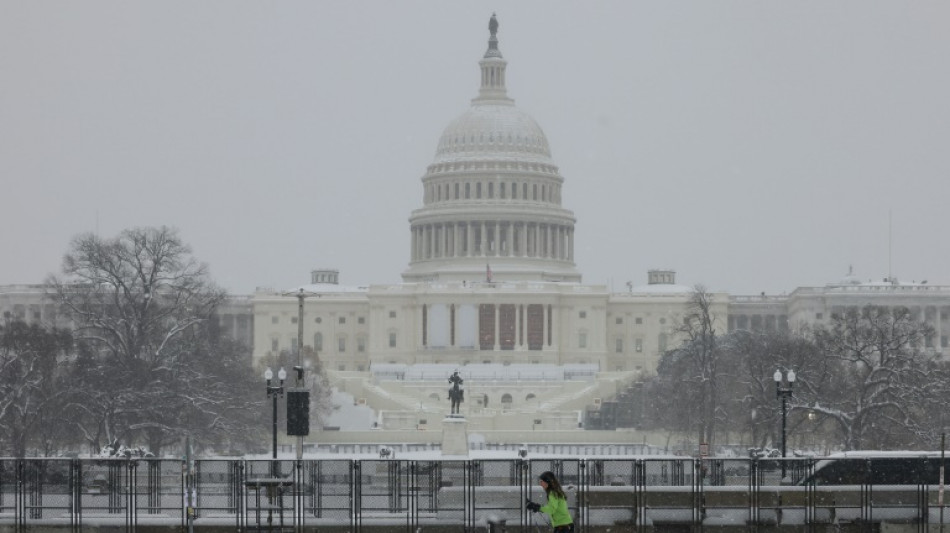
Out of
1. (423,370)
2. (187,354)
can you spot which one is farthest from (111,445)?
(423,370)

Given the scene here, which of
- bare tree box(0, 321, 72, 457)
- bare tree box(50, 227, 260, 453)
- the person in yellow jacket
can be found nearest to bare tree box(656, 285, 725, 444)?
bare tree box(50, 227, 260, 453)

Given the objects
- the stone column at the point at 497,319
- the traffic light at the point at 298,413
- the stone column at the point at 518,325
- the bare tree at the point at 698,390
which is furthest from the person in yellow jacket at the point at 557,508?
the stone column at the point at 497,319

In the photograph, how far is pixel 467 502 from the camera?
4947cm

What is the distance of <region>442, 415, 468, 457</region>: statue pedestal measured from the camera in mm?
115062

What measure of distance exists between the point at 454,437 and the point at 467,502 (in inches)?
2650

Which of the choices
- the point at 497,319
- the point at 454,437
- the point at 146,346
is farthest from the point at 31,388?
the point at 497,319

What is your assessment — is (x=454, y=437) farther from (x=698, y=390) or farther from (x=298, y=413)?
(x=298, y=413)

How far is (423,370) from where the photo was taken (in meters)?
174

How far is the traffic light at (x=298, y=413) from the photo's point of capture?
2314 inches

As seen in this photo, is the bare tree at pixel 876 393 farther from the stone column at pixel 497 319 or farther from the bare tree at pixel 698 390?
the stone column at pixel 497 319

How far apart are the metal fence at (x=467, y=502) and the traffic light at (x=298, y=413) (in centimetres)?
606

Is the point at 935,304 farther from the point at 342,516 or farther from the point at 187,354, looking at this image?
the point at 342,516

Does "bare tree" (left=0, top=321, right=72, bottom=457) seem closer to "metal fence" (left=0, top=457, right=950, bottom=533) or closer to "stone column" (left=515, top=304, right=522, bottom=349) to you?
"metal fence" (left=0, top=457, right=950, bottom=533)

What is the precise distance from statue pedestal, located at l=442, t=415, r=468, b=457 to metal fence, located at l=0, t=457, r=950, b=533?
61.9 metres
